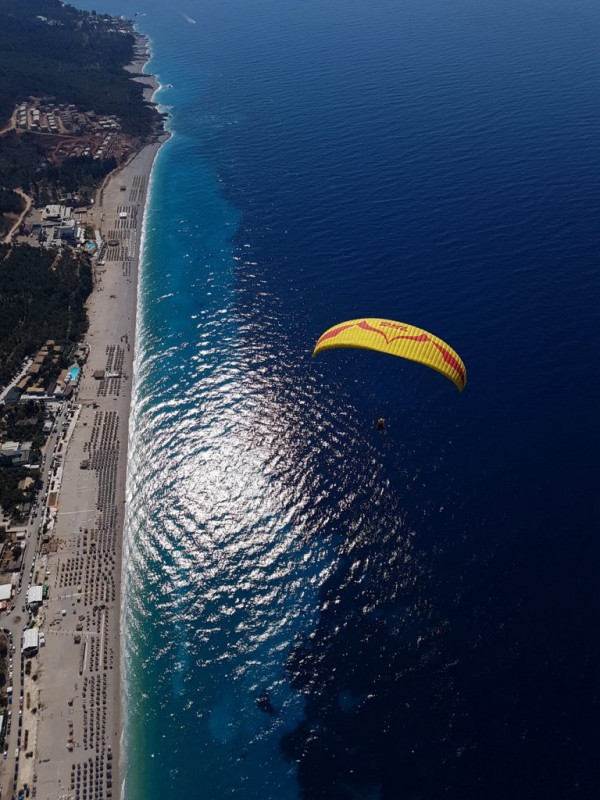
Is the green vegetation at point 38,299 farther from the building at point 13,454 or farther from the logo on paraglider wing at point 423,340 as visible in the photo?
the logo on paraglider wing at point 423,340

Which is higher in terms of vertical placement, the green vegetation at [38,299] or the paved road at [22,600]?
the green vegetation at [38,299]

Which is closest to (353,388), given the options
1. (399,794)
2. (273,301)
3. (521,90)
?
(273,301)

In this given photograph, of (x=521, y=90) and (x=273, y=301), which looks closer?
(x=273, y=301)

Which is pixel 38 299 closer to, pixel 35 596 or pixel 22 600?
pixel 22 600

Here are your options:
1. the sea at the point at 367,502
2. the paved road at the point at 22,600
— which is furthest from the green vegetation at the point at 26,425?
the sea at the point at 367,502

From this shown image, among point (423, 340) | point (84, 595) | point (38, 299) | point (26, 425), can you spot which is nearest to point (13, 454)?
point (26, 425)

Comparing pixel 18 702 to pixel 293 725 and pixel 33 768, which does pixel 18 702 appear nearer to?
pixel 33 768
